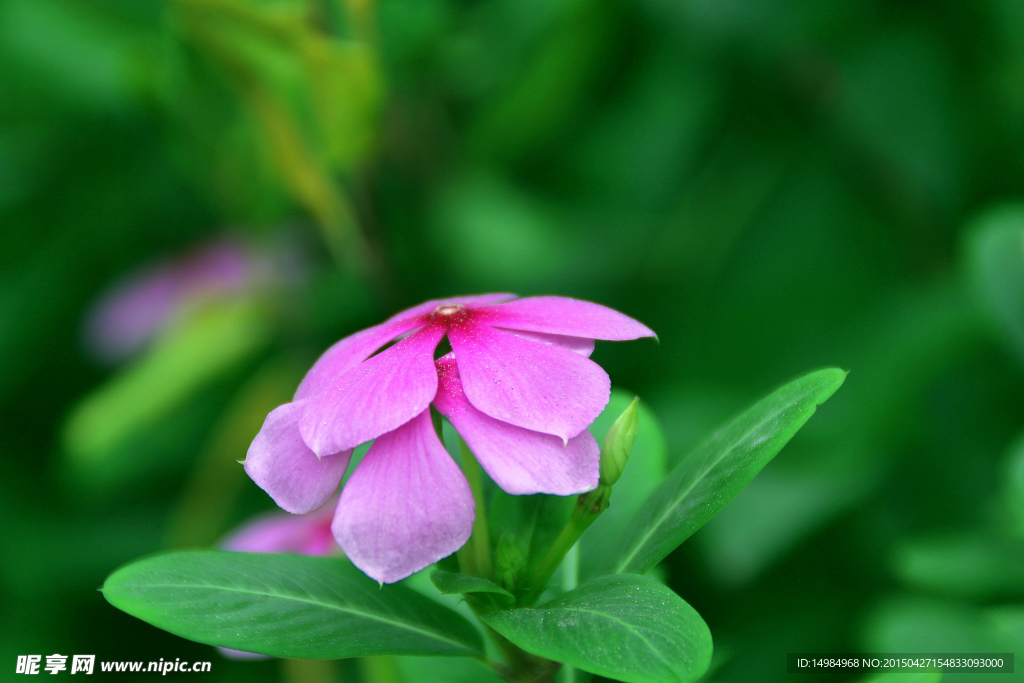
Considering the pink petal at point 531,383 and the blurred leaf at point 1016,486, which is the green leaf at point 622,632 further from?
the blurred leaf at point 1016,486

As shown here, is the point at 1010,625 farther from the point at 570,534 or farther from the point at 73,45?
the point at 73,45

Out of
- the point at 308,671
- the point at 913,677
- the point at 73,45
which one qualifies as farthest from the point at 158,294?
the point at 913,677

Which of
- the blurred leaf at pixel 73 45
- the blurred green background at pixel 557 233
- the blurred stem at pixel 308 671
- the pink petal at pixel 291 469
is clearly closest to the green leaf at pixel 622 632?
the pink petal at pixel 291 469

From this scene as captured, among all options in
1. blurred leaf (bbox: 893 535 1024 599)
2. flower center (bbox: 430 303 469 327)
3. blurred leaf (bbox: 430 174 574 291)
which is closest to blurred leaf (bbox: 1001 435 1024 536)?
blurred leaf (bbox: 893 535 1024 599)

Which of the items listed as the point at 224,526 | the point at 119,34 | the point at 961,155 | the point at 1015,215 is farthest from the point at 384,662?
the point at 119,34

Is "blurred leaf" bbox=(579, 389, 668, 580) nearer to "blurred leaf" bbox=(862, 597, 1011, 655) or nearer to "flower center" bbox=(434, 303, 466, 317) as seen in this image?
"flower center" bbox=(434, 303, 466, 317)
